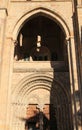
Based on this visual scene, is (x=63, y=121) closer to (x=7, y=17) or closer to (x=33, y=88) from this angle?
(x=33, y=88)

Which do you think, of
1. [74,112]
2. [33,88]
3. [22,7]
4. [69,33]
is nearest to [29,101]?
[33,88]

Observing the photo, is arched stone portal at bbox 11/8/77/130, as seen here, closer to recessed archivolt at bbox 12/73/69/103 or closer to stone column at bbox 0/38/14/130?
recessed archivolt at bbox 12/73/69/103

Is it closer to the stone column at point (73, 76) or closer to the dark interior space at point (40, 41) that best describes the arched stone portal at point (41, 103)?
the stone column at point (73, 76)

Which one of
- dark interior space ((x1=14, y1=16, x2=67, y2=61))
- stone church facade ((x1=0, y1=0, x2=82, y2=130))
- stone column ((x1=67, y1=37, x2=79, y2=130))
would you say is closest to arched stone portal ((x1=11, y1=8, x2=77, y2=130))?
stone church facade ((x1=0, y1=0, x2=82, y2=130))

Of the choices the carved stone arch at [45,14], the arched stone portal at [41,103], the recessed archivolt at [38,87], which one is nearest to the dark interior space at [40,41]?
the carved stone arch at [45,14]

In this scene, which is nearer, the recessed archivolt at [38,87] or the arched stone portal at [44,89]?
the arched stone portal at [44,89]

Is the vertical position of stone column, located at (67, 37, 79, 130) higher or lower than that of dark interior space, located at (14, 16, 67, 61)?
lower

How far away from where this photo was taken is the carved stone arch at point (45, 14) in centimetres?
1302

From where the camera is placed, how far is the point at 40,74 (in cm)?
1338

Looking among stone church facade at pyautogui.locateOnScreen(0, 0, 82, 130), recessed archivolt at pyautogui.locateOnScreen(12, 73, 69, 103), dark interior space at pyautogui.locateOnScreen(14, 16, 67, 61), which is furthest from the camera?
dark interior space at pyautogui.locateOnScreen(14, 16, 67, 61)

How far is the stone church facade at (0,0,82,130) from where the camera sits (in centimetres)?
1195

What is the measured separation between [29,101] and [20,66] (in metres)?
2.00

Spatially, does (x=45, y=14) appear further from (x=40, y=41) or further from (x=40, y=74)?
(x=40, y=74)

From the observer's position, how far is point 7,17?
43.5ft
